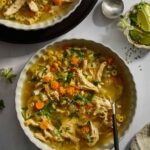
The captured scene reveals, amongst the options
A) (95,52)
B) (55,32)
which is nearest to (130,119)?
(95,52)

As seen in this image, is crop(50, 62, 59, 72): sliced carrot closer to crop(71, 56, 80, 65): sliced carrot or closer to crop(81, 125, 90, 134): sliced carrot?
crop(71, 56, 80, 65): sliced carrot

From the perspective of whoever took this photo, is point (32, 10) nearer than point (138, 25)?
Yes

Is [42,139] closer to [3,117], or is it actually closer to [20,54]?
[3,117]

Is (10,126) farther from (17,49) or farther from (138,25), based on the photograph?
(138,25)

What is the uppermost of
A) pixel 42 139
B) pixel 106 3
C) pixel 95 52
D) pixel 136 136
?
pixel 106 3

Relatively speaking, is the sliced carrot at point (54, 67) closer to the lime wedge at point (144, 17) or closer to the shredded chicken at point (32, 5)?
the shredded chicken at point (32, 5)

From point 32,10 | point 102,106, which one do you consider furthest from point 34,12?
point 102,106

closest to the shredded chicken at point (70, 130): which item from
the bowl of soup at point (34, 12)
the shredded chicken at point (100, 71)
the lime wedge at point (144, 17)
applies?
the shredded chicken at point (100, 71)
